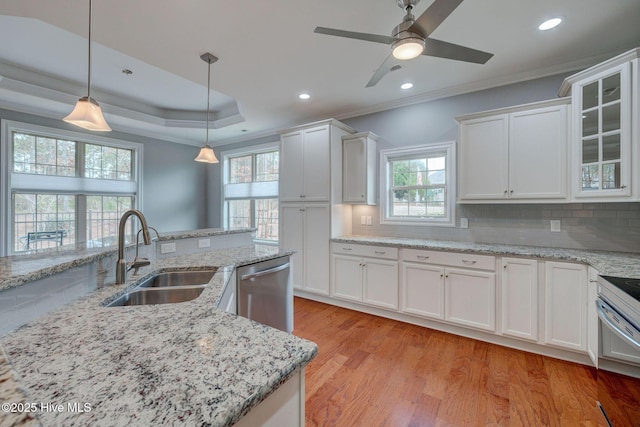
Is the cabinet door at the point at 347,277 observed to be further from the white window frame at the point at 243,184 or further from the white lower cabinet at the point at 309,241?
the white window frame at the point at 243,184

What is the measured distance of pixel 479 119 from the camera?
2.78 metres

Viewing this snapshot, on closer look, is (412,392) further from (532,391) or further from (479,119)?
(479,119)

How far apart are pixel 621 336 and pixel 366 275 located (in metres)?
2.11

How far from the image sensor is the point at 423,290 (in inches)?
112

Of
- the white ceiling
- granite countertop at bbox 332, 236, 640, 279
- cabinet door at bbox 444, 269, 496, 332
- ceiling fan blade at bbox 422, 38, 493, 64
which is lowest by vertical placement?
cabinet door at bbox 444, 269, 496, 332

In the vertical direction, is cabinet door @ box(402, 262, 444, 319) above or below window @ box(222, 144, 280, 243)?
below

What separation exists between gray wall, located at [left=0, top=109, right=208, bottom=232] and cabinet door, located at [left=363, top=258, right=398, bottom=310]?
13.5 ft

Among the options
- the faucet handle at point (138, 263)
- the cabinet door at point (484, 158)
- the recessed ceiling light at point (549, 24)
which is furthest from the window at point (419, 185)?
the faucet handle at point (138, 263)

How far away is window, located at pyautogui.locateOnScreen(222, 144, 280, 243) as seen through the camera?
16.4 feet

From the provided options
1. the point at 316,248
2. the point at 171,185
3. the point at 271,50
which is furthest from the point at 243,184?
the point at 271,50

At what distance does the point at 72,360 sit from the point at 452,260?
282 centimetres

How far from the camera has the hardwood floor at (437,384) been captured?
66.2 inches

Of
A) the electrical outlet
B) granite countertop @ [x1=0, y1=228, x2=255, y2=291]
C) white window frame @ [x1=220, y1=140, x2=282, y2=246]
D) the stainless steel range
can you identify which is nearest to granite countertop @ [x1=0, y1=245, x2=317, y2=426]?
granite countertop @ [x1=0, y1=228, x2=255, y2=291]

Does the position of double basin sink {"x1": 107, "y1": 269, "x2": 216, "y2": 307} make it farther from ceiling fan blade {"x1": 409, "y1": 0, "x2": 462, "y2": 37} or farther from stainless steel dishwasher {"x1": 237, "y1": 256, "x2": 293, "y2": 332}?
ceiling fan blade {"x1": 409, "y1": 0, "x2": 462, "y2": 37}
